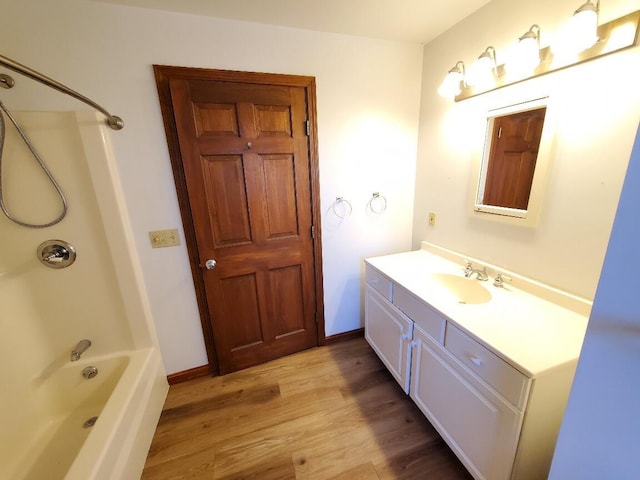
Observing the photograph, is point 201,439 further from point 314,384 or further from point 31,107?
point 31,107

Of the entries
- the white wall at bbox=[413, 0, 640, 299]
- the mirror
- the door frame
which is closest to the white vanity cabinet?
the door frame

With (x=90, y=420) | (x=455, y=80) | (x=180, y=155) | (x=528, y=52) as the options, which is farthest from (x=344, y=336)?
(x=528, y=52)

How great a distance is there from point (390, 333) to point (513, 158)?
126 cm

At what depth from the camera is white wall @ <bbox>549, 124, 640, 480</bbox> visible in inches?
20.6

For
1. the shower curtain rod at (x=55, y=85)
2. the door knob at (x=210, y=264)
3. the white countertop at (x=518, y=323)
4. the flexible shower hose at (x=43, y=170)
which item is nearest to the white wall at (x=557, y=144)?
the white countertop at (x=518, y=323)

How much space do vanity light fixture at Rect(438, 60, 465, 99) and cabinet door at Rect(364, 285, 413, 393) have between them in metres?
1.41

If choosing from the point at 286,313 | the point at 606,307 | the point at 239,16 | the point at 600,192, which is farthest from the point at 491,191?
the point at 239,16

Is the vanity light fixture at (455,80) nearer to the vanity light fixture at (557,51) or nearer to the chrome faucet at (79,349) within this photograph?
the vanity light fixture at (557,51)

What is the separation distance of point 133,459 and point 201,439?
35 centimetres

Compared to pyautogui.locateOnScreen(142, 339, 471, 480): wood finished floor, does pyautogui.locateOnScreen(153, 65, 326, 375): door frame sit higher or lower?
higher

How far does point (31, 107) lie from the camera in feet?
4.24

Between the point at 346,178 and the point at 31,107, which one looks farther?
the point at 346,178

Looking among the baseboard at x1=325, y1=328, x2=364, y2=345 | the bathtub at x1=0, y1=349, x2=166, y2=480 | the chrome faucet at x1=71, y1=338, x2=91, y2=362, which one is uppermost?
the chrome faucet at x1=71, y1=338, x2=91, y2=362

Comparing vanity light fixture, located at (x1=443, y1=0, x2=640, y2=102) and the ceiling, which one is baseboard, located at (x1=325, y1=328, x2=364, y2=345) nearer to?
vanity light fixture, located at (x1=443, y1=0, x2=640, y2=102)
